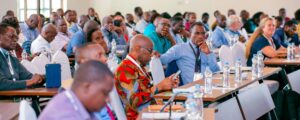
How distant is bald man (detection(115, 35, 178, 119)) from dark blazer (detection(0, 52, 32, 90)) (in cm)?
131

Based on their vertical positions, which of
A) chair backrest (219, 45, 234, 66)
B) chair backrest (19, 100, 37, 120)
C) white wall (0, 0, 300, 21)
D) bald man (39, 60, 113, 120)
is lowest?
white wall (0, 0, 300, 21)

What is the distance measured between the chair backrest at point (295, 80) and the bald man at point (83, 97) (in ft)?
20.4

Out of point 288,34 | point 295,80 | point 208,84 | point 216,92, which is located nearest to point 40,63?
point 208,84

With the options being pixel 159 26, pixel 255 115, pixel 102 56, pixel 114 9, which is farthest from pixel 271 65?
pixel 114 9

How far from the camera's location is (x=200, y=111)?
13.7 ft

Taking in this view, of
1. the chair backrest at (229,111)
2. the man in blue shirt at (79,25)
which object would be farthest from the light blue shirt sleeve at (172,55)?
the man in blue shirt at (79,25)

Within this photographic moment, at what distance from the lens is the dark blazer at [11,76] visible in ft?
18.6

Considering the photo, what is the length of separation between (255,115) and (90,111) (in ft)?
13.7

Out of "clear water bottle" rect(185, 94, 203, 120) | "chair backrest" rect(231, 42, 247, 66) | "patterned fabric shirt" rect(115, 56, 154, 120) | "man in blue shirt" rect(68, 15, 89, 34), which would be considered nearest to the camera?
"clear water bottle" rect(185, 94, 203, 120)

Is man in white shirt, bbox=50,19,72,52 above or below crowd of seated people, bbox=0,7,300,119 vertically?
below

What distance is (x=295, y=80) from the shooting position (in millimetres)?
8398

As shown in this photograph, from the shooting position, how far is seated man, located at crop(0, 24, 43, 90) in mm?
5700

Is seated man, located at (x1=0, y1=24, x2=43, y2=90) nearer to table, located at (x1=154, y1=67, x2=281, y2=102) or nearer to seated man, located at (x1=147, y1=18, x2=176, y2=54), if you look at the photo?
table, located at (x1=154, y1=67, x2=281, y2=102)

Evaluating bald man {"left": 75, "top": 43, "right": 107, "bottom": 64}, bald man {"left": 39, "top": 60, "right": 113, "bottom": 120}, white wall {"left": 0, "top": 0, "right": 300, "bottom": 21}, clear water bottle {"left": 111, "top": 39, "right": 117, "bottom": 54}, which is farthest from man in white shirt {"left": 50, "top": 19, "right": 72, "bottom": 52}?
white wall {"left": 0, "top": 0, "right": 300, "bottom": 21}
